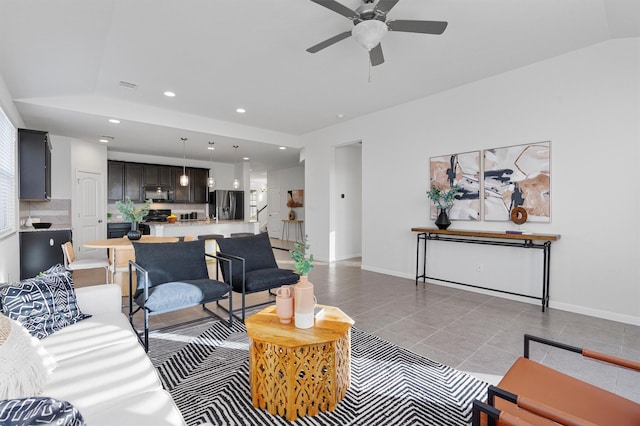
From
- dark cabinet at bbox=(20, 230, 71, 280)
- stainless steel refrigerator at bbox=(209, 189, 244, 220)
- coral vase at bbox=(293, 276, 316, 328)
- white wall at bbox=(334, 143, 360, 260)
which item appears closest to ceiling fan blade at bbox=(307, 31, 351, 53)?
coral vase at bbox=(293, 276, 316, 328)

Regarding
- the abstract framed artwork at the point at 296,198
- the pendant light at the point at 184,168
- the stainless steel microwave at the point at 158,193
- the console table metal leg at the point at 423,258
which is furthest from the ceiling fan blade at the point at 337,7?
the abstract framed artwork at the point at 296,198

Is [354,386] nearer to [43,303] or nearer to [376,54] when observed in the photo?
[43,303]

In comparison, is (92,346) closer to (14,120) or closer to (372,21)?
(372,21)

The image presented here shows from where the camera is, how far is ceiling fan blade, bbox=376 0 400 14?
7.55 feet

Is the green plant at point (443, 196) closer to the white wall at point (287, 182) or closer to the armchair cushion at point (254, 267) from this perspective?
the armchair cushion at point (254, 267)

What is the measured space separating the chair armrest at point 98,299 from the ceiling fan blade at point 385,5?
9.86 feet

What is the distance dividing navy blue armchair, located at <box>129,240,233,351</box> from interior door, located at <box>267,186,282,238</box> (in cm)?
826

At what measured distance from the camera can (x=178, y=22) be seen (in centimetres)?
291

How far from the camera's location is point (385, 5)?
2.38 meters

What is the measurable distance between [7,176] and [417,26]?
5.42 metres

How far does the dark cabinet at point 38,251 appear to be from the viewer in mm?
4742

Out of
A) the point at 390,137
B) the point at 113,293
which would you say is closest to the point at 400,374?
the point at 113,293

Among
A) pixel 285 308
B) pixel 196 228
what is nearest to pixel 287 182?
pixel 196 228

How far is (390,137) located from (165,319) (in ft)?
14.6
